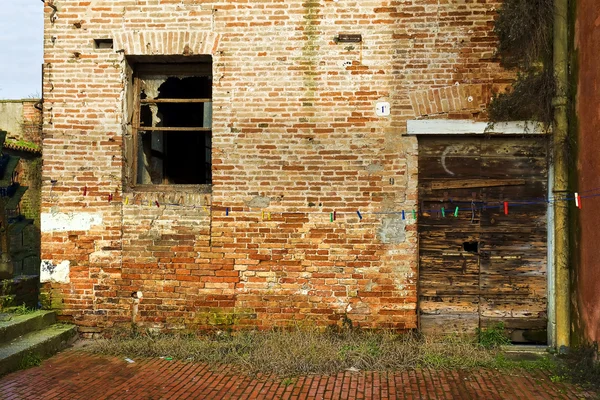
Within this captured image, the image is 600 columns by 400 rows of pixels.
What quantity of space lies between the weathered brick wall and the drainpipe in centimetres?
64

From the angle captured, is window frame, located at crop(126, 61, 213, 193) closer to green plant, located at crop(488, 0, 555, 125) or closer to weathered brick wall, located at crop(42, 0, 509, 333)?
weathered brick wall, located at crop(42, 0, 509, 333)

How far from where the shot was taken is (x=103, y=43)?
19.4 ft

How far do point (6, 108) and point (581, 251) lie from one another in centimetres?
1580

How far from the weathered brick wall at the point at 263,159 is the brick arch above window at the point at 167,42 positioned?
0.02 meters

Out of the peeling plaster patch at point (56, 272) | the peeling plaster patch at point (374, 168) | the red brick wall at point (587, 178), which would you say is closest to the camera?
the red brick wall at point (587, 178)

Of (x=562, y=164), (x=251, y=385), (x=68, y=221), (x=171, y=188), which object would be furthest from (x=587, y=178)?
(x=68, y=221)

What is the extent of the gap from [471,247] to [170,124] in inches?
189

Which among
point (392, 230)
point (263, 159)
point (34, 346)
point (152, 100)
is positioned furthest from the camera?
point (152, 100)

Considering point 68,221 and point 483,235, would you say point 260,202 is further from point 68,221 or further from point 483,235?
point 483,235

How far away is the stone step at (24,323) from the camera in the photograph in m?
5.05

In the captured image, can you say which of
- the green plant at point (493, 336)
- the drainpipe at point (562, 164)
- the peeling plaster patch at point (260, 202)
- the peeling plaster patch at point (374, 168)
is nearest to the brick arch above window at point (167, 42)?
the peeling plaster patch at point (260, 202)

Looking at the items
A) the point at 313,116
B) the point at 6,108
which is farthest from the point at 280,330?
the point at 6,108

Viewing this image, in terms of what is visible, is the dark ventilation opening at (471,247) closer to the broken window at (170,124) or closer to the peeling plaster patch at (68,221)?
the broken window at (170,124)

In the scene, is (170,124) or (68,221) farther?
(170,124)
